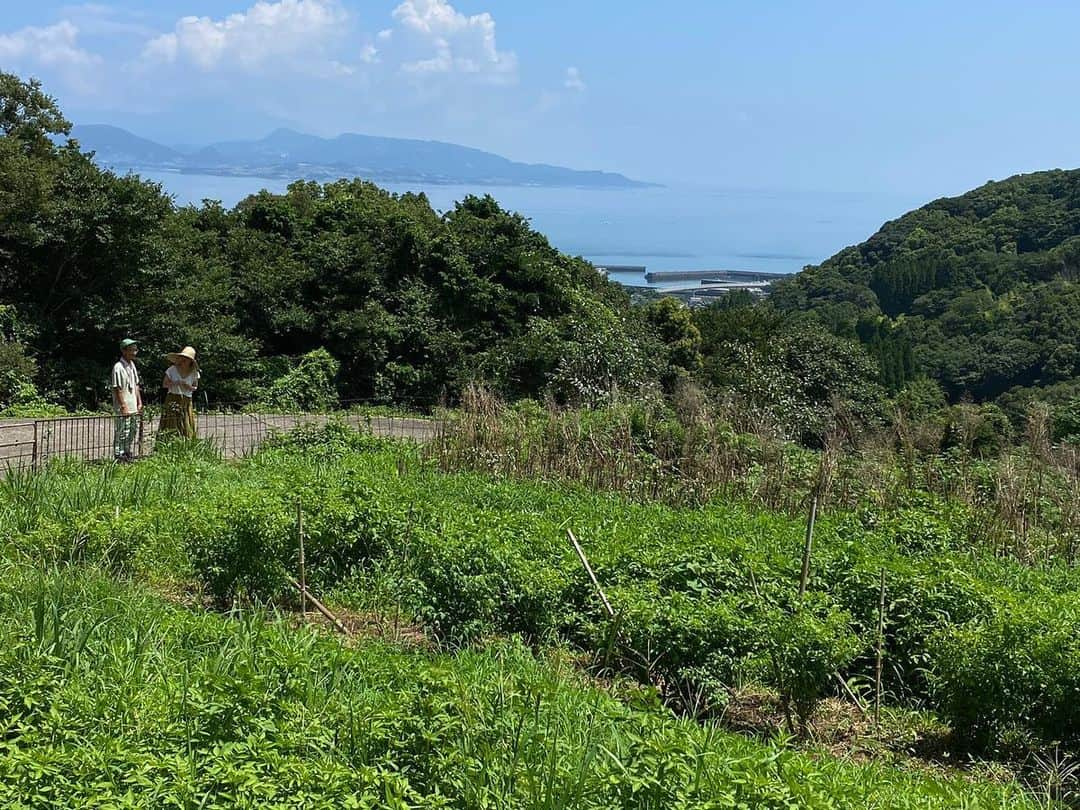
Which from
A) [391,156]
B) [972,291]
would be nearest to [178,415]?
[972,291]

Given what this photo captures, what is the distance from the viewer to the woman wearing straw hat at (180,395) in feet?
35.0

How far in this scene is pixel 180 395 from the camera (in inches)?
421

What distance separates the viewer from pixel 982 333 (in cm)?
4003

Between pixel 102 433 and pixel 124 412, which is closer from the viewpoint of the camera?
pixel 124 412

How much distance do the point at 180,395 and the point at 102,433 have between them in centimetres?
245

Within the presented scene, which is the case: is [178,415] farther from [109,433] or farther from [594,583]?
[594,583]

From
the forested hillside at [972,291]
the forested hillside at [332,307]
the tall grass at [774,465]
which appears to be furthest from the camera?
the forested hillside at [972,291]

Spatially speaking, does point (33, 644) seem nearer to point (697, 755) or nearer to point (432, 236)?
point (697, 755)

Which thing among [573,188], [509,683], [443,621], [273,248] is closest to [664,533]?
[443,621]

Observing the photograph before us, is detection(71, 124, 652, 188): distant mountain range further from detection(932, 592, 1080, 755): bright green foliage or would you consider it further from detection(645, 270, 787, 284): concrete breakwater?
detection(932, 592, 1080, 755): bright green foliage

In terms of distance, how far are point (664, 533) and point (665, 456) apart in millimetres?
3692

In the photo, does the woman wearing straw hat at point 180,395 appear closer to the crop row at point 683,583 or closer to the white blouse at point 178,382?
the white blouse at point 178,382

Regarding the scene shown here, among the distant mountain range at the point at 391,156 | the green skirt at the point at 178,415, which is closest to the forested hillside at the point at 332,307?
the green skirt at the point at 178,415

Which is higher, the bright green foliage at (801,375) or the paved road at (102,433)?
the bright green foliage at (801,375)
